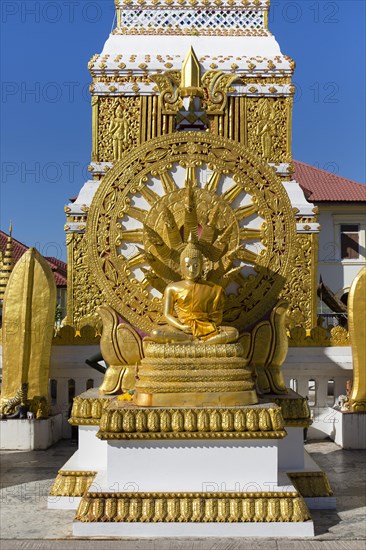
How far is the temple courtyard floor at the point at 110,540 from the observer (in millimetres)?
5340

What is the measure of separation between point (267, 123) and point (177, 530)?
25.6ft

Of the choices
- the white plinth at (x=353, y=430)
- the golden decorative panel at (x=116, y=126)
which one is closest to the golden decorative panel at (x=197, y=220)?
the white plinth at (x=353, y=430)

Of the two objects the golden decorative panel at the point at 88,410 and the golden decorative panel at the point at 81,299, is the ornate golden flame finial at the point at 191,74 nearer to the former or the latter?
the golden decorative panel at the point at 88,410

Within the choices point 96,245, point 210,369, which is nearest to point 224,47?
point 96,245

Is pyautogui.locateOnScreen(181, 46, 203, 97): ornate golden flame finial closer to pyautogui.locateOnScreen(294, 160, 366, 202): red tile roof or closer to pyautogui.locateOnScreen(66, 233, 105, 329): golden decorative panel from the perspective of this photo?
pyautogui.locateOnScreen(66, 233, 105, 329): golden decorative panel

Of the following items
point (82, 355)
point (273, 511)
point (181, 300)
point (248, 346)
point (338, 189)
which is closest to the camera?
point (273, 511)

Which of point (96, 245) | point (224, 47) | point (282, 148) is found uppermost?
point (224, 47)

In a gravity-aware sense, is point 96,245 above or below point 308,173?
below

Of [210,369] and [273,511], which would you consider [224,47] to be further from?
[273,511]

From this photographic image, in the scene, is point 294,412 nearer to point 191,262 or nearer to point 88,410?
point 191,262

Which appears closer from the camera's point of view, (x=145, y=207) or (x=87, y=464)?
(x=87, y=464)

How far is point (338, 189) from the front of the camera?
25.6 meters

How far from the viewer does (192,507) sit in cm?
558

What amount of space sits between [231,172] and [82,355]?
159 inches
